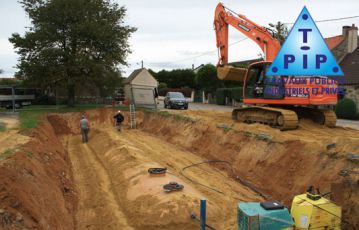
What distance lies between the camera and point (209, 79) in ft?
175

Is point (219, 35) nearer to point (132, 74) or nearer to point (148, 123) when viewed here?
point (148, 123)

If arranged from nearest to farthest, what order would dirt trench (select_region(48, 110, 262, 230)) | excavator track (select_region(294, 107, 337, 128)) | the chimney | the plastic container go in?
the plastic container, dirt trench (select_region(48, 110, 262, 230)), excavator track (select_region(294, 107, 337, 128)), the chimney

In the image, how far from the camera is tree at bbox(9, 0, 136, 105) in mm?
28797

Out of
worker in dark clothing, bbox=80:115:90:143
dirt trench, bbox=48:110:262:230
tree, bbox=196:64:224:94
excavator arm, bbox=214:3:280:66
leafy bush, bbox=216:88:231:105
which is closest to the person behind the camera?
dirt trench, bbox=48:110:262:230

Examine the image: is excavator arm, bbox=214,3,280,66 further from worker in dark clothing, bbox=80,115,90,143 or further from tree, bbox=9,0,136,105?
tree, bbox=9,0,136,105

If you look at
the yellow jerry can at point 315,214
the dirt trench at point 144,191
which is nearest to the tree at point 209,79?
the dirt trench at point 144,191

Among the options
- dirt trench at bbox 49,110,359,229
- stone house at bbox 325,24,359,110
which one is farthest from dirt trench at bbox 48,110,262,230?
stone house at bbox 325,24,359,110

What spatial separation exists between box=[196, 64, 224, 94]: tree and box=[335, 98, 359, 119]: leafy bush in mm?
23756

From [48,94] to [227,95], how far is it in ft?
74.9

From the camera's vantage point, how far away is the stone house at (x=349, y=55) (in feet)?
106

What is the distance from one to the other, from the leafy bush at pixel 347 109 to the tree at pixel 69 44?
19.9m

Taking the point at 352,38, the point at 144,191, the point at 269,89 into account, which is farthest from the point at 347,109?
the point at 144,191

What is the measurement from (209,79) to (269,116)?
1487 inches

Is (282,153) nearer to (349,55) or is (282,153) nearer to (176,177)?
(176,177)
